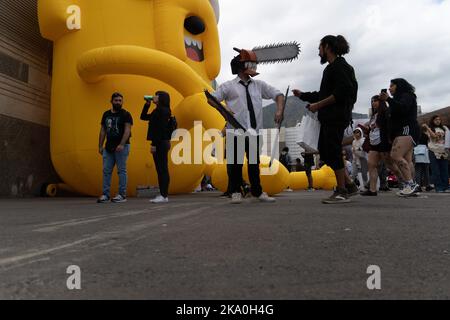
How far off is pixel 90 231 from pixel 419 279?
5.72 ft

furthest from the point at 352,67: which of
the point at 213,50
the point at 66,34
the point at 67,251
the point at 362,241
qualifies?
the point at 66,34

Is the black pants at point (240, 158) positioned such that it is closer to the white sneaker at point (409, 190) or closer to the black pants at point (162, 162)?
the black pants at point (162, 162)

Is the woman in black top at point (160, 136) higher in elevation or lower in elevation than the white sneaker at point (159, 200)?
higher

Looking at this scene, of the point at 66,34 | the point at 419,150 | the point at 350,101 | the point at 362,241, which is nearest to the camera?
the point at 362,241

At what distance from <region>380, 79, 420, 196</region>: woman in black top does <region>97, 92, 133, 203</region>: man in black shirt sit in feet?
Answer: 10.8

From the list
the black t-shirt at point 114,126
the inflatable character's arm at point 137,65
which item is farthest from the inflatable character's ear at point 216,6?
the black t-shirt at point 114,126

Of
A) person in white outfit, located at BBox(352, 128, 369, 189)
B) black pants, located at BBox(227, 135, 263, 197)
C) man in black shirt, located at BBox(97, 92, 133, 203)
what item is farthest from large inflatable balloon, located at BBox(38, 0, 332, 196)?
person in white outfit, located at BBox(352, 128, 369, 189)

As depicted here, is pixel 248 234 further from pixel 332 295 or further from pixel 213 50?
pixel 213 50

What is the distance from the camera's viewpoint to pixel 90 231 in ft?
7.76

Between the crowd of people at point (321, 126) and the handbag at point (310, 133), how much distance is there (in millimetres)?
69

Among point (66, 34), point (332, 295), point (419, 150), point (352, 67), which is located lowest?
point (332, 295)

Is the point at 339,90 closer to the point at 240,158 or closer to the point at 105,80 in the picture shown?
the point at 240,158

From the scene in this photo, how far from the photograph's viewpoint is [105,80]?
622cm

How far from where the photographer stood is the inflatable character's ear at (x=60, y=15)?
6332 mm
